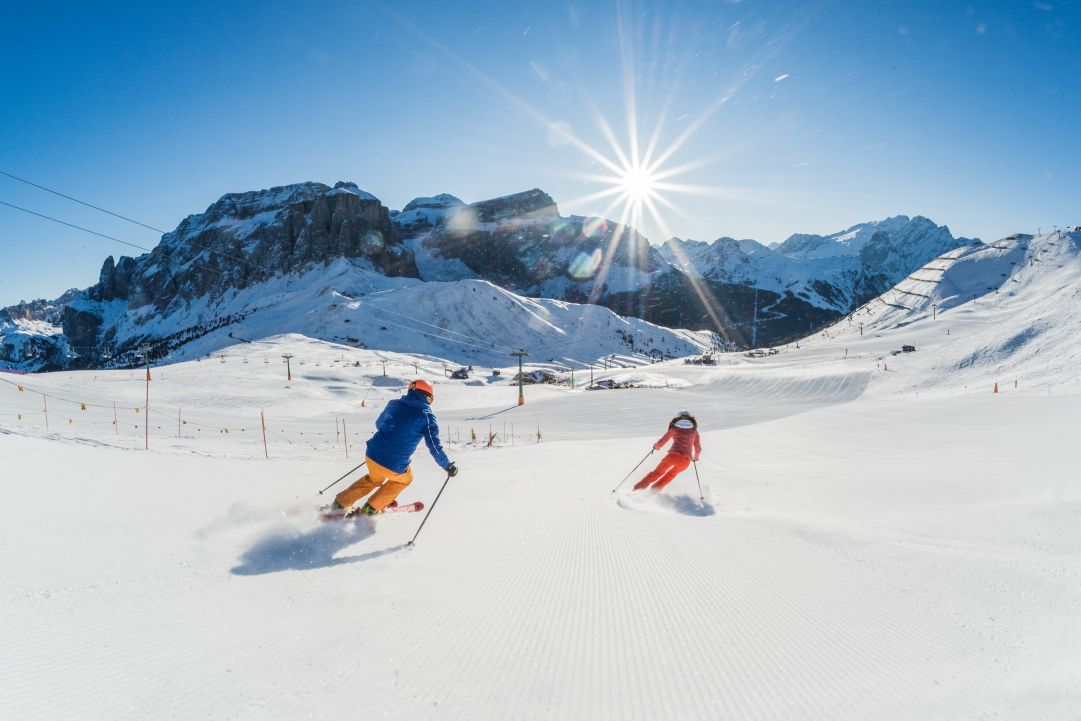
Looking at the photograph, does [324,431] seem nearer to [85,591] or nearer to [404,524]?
[404,524]

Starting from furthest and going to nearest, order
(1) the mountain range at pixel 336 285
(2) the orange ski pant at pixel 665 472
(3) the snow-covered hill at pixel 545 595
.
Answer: (1) the mountain range at pixel 336 285 → (2) the orange ski pant at pixel 665 472 → (3) the snow-covered hill at pixel 545 595

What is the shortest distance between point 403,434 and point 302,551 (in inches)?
70.9

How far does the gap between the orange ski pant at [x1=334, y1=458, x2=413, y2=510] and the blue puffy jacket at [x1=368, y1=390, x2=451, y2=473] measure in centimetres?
8

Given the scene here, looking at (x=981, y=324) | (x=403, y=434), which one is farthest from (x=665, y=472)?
(x=981, y=324)

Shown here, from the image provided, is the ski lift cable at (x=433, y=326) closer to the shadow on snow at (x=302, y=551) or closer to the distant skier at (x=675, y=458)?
the distant skier at (x=675, y=458)

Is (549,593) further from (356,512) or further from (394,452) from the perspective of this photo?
(356,512)

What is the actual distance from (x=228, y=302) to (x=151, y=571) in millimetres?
170922

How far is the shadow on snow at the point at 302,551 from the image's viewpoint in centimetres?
418

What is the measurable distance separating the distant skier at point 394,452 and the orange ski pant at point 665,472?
407 cm

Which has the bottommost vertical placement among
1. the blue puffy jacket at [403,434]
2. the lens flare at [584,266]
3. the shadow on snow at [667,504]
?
the shadow on snow at [667,504]

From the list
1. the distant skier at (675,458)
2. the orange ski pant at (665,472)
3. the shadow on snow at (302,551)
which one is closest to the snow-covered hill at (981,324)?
the distant skier at (675,458)

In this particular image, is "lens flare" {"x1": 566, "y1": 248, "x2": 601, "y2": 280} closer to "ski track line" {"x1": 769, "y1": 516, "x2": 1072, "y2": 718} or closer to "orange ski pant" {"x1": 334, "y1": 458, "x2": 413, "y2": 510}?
"orange ski pant" {"x1": 334, "y1": 458, "x2": 413, "y2": 510}

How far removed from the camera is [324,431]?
23344 millimetres

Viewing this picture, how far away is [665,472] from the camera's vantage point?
8.71m
